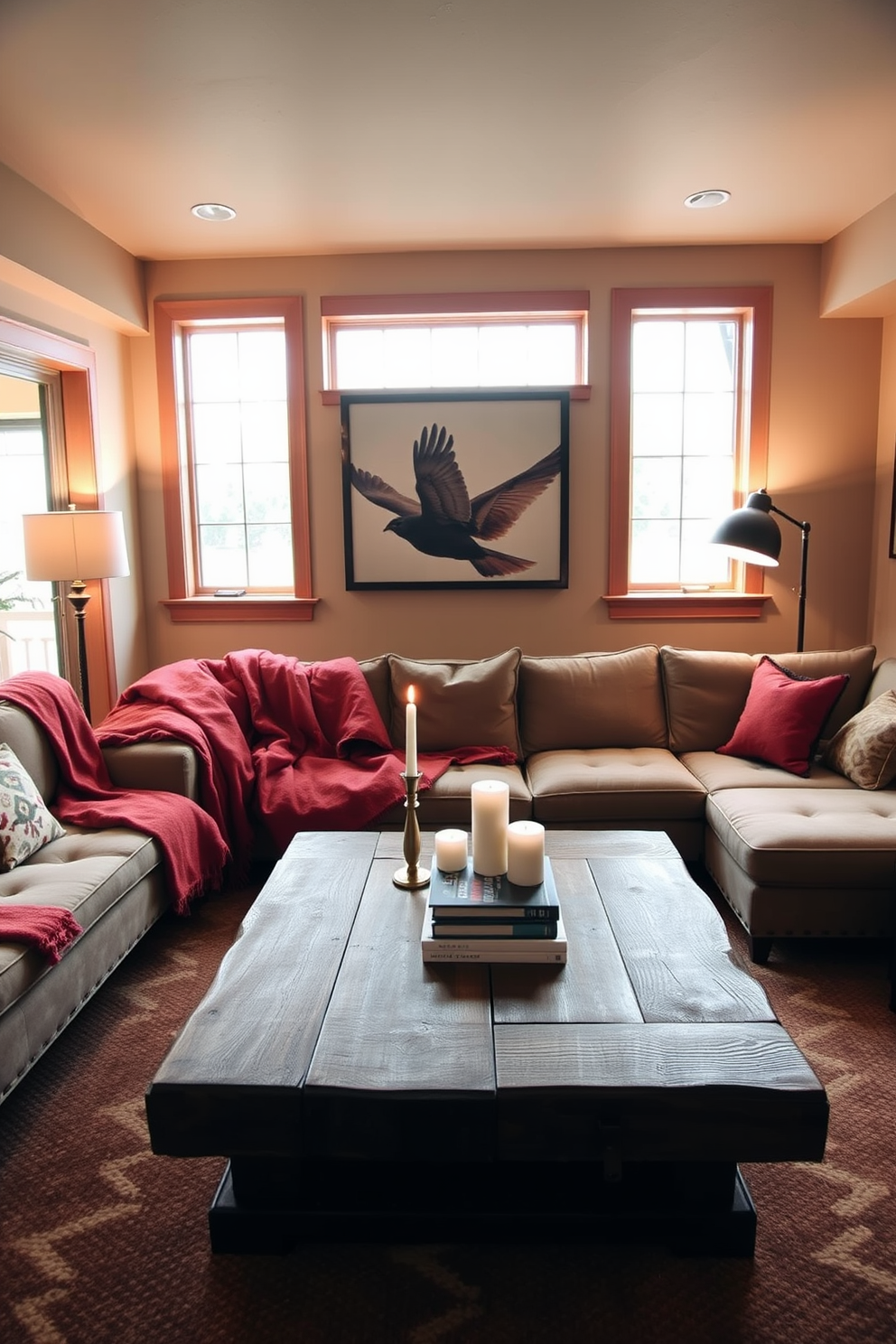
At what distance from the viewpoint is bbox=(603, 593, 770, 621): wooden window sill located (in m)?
4.05

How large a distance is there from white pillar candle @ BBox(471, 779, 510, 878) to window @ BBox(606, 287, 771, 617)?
2414 mm

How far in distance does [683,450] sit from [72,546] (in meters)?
2.77

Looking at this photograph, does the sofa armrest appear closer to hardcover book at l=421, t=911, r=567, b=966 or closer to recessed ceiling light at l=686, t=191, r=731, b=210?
hardcover book at l=421, t=911, r=567, b=966

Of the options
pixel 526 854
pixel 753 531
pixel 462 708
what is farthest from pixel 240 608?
pixel 526 854

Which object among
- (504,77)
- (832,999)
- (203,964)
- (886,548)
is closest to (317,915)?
(203,964)

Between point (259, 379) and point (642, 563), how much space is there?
2070 millimetres

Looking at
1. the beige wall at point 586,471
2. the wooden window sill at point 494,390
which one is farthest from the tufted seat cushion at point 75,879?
the wooden window sill at point 494,390

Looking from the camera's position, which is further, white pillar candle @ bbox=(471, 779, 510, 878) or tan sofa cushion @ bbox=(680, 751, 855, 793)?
tan sofa cushion @ bbox=(680, 751, 855, 793)

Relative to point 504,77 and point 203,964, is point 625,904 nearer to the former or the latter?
point 203,964

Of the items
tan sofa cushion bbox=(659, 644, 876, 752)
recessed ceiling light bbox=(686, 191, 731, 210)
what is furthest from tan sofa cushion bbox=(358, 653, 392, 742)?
recessed ceiling light bbox=(686, 191, 731, 210)

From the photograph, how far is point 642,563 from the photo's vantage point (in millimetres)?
4180

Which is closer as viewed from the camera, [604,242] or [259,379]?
[604,242]

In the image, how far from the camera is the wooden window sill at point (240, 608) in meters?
4.12

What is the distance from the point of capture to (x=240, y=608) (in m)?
4.15
